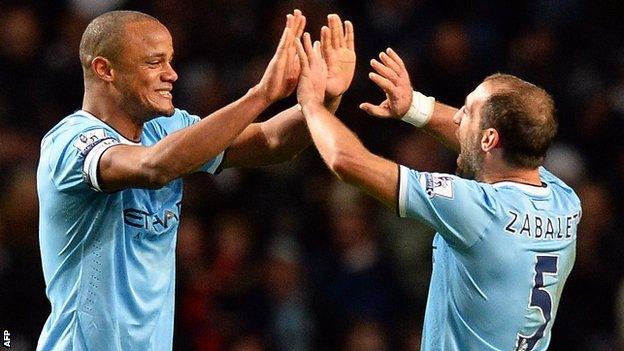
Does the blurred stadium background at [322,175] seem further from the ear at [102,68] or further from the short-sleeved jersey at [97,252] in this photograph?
the ear at [102,68]

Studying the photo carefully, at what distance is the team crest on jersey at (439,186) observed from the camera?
14.7 ft

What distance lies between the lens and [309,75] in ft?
15.7

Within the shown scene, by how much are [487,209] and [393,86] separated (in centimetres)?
89

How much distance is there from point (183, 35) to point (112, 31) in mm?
5099

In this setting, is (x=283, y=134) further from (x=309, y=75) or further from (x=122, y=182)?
(x=122, y=182)

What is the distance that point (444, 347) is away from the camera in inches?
185

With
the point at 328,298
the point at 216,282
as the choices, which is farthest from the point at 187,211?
the point at 328,298

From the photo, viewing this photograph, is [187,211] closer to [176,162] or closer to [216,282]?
[216,282]

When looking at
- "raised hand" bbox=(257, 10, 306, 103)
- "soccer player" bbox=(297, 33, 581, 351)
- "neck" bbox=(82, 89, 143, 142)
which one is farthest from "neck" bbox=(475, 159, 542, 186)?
"neck" bbox=(82, 89, 143, 142)

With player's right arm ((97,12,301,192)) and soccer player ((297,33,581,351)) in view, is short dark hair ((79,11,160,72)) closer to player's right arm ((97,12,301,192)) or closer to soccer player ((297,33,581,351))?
player's right arm ((97,12,301,192))

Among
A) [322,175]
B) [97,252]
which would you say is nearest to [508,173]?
[97,252]

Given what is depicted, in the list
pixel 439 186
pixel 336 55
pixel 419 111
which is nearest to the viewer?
pixel 439 186

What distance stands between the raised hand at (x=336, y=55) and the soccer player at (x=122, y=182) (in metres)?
0.22

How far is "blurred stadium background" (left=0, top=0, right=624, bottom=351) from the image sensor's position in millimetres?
8344
